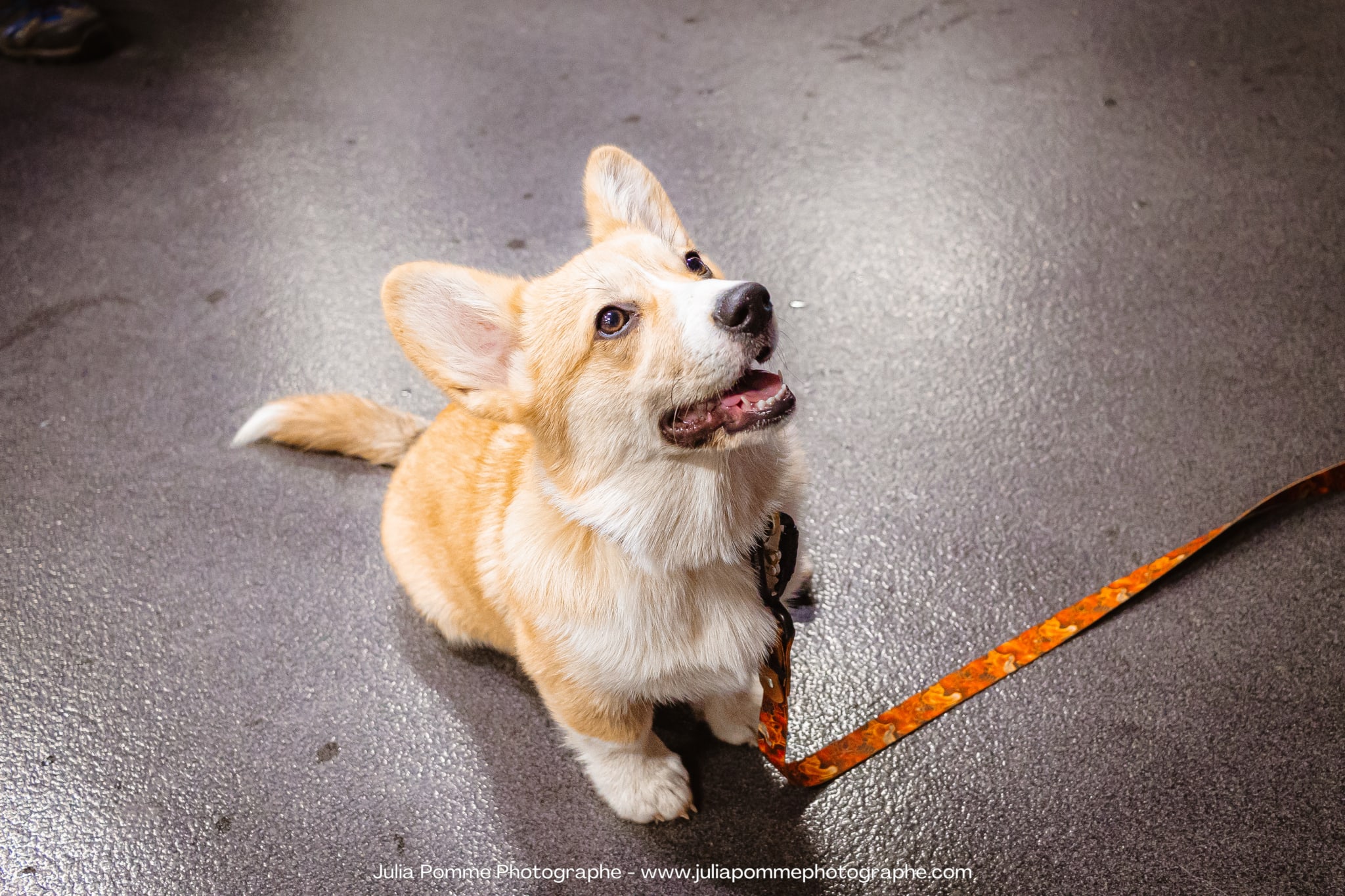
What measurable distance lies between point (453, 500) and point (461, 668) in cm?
47

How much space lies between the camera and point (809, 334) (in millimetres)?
2404

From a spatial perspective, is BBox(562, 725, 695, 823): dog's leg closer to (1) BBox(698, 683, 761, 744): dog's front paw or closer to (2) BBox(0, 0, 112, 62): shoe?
(1) BBox(698, 683, 761, 744): dog's front paw

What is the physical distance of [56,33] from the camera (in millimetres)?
3463

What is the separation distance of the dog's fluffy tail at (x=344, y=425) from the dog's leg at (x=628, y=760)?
82 cm

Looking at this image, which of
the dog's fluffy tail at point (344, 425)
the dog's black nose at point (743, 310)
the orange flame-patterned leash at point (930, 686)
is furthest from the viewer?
the dog's fluffy tail at point (344, 425)

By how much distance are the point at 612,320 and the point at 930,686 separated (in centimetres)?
104

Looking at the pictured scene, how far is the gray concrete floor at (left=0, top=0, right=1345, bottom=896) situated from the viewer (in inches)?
62.3

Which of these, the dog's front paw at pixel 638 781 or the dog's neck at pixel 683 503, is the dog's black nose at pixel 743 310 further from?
the dog's front paw at pixel 638 781

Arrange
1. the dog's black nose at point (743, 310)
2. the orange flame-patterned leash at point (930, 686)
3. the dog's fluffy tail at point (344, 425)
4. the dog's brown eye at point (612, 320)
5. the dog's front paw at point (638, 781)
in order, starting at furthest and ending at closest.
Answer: the dog's fluffy tail at point (344, 425) → the dog's front paw at point (638, 781) → the orange flame-patterned leash at point (930, 686) → the dog's brown eye at point (612, 320) → the dog's black nose at point (743, 310)

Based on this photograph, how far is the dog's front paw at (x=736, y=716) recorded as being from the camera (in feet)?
5.37

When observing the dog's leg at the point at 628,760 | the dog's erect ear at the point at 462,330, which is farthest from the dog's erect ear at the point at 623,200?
the dog's leg at the point at 628,760

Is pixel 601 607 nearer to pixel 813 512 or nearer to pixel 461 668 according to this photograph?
pixel 461 668

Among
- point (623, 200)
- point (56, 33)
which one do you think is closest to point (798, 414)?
point (623, 200)

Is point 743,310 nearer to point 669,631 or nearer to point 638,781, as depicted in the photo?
point 669,631
